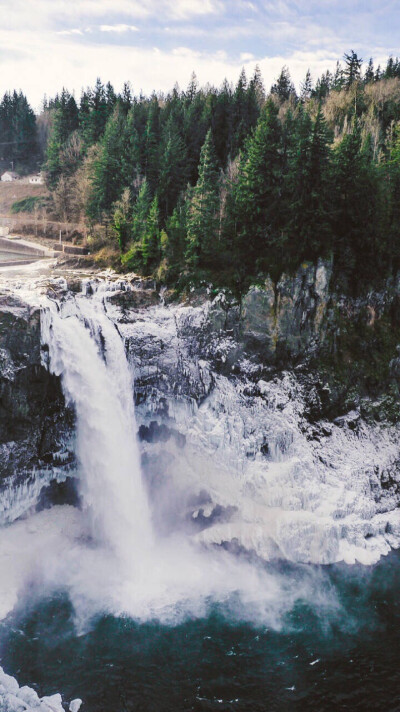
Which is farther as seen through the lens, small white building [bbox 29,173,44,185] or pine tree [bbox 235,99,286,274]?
small white building [bbox 29,173,44,185]

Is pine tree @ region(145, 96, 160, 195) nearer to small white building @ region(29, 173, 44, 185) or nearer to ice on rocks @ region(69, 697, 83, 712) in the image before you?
small white building @ region(29, 173, 44, 185)

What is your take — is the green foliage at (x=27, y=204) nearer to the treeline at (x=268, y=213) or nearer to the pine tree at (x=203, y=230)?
the treeline at (x=268, y=213)

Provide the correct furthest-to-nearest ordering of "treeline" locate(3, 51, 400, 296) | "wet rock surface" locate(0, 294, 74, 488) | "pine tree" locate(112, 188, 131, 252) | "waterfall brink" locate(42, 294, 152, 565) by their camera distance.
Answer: "pine tree" locate(112, 188, 131, 252)
"treeline" locate(3, 51, 400, 296)
"waterfall brink" locate(42, 294, 152, 565)
"wet rock surface" locate(0, 294, 74, 488)

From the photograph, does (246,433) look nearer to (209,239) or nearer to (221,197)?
(209,239)

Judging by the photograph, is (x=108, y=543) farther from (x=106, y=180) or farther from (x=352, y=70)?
(x=352, y=70)

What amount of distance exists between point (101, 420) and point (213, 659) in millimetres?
13015

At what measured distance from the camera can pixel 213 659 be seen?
66.3 ft

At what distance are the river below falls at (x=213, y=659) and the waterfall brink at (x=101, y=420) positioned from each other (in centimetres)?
488

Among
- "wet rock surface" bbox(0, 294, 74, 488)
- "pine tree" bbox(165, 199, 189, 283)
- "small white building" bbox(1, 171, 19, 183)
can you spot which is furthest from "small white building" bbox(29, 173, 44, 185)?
"wet rock surface" bbox(0, 294, 74, 488)

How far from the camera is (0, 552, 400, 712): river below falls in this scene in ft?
61.1

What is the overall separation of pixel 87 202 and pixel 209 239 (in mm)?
16948

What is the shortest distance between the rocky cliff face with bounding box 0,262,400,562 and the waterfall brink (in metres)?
0.97

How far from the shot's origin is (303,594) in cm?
2345

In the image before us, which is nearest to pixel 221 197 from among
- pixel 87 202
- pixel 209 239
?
pixel 209 239
